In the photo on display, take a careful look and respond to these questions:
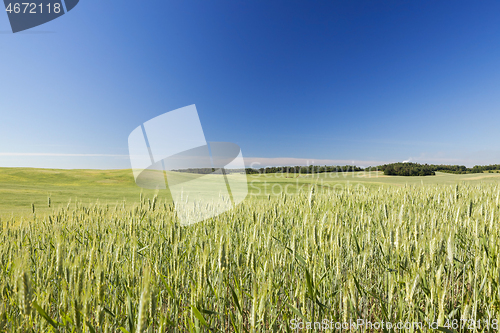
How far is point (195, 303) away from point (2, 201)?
12.6m

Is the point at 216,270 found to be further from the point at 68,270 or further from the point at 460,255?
the point at 460,255

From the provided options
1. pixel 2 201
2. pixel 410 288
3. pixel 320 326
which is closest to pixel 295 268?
pixel 320 326

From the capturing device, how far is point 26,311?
777mm

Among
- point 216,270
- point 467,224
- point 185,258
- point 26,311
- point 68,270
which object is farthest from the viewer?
point 467,224

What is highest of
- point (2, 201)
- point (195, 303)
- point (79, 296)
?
point (79, 296)

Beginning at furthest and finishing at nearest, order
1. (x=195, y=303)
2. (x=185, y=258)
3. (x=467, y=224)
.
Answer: (x=467, y=224) < (x=185, y=258) < (x=195, y=303)

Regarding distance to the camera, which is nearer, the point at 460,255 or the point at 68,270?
the point at 68,270

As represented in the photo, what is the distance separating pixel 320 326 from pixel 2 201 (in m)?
13.0

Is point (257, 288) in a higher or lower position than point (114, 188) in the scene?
higher

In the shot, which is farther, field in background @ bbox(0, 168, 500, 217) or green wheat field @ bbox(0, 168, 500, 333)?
field in background @ bbox(0, 168, 500, 217)

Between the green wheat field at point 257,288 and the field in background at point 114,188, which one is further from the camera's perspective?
the field in background at point 114,188

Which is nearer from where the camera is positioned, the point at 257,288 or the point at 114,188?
the point at 257,288

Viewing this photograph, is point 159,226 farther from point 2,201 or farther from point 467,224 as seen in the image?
point 2,201

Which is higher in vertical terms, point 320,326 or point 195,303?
point 195,303
